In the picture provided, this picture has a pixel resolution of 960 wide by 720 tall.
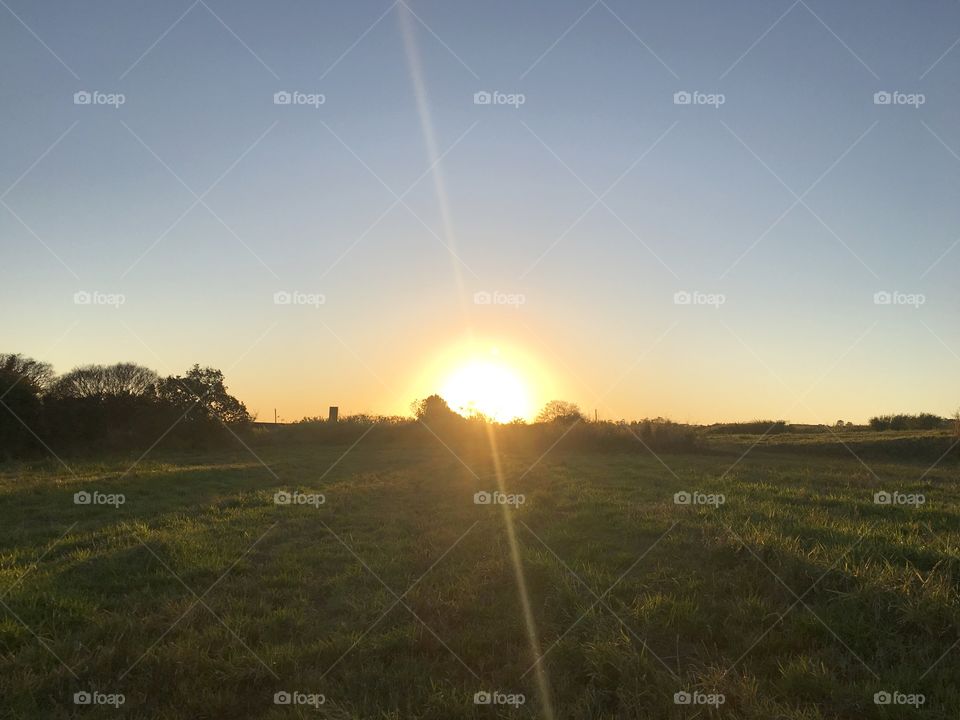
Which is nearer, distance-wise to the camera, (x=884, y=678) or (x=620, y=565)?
(x=884, y=678)

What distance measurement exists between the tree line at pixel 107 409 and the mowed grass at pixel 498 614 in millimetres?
28765

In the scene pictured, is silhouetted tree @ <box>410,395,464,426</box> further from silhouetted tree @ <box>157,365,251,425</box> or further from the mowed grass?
the mowed grass

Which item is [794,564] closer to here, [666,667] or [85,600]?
[666,667]

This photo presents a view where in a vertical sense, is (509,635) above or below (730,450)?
below

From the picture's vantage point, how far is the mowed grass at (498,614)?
503 centimetres

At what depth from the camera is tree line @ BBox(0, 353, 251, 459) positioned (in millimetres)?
35438

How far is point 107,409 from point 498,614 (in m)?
40.7

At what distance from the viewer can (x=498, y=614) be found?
6.68 m

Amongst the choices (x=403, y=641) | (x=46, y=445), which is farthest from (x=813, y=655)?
(x=46, y=445)

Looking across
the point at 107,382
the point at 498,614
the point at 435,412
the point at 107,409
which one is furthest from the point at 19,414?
the point at 498,614

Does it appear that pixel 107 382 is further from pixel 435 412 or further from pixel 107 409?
pixel 435 412

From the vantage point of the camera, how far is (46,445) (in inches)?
1405

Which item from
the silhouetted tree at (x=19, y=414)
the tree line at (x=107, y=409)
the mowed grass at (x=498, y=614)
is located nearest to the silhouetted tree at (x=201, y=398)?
the tree line at (x=107, y=409)

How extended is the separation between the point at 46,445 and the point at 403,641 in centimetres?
3842
